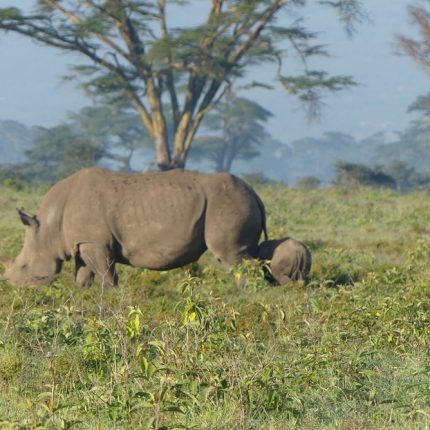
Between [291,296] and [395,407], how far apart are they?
175 inches

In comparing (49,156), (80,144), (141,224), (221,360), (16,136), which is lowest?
(16,136)

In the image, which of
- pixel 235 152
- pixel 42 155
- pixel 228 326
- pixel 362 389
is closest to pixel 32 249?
pixel 228 326

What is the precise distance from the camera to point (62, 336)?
707cm

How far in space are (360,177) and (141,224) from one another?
29.0 m

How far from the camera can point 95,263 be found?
407 inches

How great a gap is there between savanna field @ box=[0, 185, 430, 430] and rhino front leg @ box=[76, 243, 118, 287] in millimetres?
337

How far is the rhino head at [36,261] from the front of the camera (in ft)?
35.0

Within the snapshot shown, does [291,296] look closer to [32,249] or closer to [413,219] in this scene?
[32,249]

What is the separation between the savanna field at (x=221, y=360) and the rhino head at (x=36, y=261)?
1.40ft

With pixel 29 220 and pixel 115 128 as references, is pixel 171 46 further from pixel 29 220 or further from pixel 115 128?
pixel 115 128

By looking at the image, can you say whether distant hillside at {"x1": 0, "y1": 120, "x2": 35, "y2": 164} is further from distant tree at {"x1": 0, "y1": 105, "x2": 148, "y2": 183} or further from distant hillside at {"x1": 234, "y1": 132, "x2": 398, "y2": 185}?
distant tree at {"x1": 0, "y1": 105, "x2": 148, "y2": 183}

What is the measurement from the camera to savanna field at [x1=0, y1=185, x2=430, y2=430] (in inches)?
209

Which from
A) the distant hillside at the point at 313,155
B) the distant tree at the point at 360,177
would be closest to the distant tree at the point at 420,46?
the distant tree at the point at 360,177

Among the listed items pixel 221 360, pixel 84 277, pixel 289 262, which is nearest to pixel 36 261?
pixel 84 277
